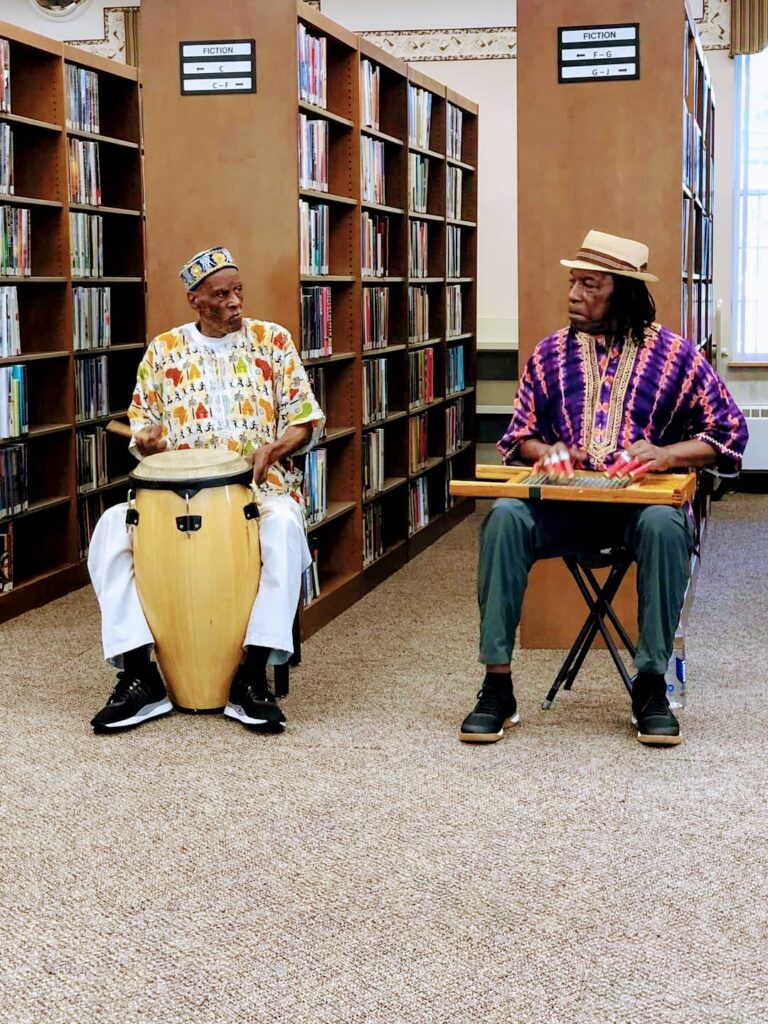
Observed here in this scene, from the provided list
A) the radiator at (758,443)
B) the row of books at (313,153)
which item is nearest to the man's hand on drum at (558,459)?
the row of books at (313,153)

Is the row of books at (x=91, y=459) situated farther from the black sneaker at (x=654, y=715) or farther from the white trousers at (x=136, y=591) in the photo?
the black sneaker at (x=654, y=715)

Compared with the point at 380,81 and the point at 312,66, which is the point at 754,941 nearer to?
the point at 312,66

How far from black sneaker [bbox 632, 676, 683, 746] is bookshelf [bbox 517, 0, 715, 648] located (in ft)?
2.96

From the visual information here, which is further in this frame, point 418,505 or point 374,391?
point 418,505

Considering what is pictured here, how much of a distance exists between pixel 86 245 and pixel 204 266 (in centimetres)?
200

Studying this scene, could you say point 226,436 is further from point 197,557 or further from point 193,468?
point 197,557

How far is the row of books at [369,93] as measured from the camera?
18.0 feet

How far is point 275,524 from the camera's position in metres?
3.90

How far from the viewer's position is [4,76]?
519 centimetres

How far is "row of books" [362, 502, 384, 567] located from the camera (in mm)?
5797

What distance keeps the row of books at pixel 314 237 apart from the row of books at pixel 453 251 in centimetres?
194

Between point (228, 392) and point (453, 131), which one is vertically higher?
point (453, 131)

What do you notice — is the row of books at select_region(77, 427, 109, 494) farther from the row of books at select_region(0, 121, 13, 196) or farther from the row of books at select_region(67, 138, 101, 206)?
the row of books at select_region(0, 121, 13, 196)

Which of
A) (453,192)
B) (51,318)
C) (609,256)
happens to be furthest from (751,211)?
(609,256)
